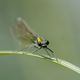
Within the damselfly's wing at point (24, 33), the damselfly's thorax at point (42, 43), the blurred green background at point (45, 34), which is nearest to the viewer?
the damselfly's thorax at point (42, 43)

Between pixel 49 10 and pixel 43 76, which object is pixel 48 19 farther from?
pixel 43 76

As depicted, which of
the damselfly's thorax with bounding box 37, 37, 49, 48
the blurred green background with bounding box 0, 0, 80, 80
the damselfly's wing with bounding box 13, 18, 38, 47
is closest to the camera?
the damselfly's thorax with bounding box 37, 37, 49, 48

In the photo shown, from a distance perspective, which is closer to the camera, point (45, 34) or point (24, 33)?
point (24, 33)

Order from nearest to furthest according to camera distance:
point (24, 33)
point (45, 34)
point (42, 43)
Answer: point (42, 43), point (24, 33), point (45, 34)

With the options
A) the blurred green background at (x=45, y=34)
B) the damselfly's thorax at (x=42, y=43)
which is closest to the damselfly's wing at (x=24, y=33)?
the damselfly's thorax at (x=42, y=43)

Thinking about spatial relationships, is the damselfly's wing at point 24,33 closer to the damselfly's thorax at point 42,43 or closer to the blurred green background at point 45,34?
the damselfly's thorax at point 42,43

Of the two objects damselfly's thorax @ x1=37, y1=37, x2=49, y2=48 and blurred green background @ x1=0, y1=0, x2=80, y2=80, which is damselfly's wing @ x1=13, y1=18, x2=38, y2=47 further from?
blurred green background @ x1=0, y1=0, x2=80, y2=80

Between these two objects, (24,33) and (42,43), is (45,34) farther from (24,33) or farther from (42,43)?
(42,43)

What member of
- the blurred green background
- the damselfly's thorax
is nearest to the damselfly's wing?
the damselfly's thorax

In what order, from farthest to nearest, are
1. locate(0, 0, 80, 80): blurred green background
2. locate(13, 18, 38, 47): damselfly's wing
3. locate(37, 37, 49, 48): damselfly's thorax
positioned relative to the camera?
locate(0, 0, 80, 80): blurred green background
locate(13, 18, 38, 47): damselfly's wing
locate(37, 37, 49, 48): damselfly's thorax

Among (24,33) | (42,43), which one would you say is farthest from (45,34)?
(42,43)
